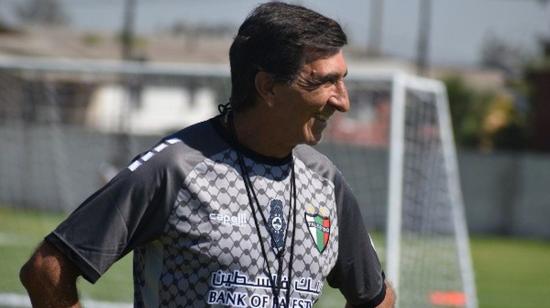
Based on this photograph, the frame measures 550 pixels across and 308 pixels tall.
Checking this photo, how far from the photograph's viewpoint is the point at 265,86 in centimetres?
321

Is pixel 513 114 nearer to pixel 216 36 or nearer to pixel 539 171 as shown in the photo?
pixel 539 171

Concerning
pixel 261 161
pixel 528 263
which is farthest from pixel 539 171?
pixel 261 161

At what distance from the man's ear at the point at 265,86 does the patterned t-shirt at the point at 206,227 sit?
0.14m

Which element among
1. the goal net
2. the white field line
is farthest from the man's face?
the white field line

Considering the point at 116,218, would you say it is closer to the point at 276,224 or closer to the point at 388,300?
the point at 276,224

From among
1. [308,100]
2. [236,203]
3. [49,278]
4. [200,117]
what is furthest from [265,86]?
[200,117]

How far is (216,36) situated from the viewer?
27.3 metres

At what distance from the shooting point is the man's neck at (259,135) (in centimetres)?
322

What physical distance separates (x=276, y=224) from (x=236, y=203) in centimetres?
12

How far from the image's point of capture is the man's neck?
3.22m

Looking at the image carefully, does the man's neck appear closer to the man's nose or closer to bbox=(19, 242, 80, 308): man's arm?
the man's nose

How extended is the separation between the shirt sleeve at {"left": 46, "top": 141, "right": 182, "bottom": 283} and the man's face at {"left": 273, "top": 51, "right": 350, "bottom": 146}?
0.33 meters

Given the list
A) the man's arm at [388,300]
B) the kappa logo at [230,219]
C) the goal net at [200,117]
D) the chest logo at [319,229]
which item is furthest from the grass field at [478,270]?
the kappa logo at [230,219]

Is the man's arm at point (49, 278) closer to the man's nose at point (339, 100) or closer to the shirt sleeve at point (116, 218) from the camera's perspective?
the shirt sleeve at point (116, 218)
